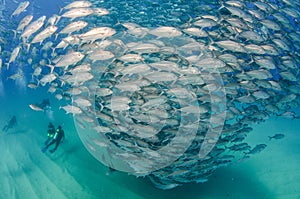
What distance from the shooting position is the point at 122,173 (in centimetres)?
884

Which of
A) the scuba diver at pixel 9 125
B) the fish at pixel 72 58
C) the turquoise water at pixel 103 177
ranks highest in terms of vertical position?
the fish at pixel 72 58

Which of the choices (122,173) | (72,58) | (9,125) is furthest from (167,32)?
(9,125)

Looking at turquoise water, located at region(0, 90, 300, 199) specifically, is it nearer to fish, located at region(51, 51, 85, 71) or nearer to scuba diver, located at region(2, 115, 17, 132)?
scuba diver, located at region(2, 115, 17, 132)

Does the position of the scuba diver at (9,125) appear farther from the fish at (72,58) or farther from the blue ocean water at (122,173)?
the fish at (72,58)

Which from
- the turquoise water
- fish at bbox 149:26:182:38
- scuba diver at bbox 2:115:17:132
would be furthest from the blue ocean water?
fish at bbox 149:26:182:38

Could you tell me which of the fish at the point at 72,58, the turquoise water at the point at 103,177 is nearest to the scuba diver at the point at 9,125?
the turquoise water at the point at 103,177

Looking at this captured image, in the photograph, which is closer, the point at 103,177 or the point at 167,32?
the point at 167,32

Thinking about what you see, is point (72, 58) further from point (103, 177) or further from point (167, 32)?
point (103, 177)

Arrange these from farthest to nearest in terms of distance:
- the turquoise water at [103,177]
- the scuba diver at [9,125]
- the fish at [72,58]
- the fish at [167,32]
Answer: the scuba diver at [9,125] < the turquoise water at [103,177] < the fish at [72,58] < the fish at [167,32]

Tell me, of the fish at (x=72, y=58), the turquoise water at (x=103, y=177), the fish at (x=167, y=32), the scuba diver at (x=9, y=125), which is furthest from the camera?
the scuba diver at (x=9, y=125)

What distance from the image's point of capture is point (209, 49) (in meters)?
6.95

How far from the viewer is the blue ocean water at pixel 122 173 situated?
8.41 m

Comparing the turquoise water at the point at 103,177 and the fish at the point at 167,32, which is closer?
the fish at the point at 167,32

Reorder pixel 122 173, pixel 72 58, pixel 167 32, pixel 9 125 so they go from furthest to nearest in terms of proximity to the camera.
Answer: pixel 9 125
pixel 122 173
pixel 72 58
pixel 167 32
